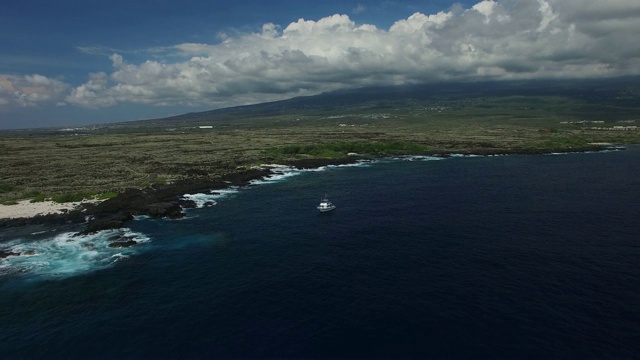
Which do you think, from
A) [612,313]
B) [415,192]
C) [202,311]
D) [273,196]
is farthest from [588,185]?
[202,311]

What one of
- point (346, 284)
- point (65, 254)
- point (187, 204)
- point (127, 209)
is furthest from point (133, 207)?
point (346, 284)

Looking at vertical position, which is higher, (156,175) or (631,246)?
(156,175)

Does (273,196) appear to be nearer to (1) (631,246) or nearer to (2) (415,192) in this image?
(2) (415,192)

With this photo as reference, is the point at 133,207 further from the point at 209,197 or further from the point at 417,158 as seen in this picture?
the point at 417,158

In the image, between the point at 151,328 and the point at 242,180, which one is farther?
the point at 242,180

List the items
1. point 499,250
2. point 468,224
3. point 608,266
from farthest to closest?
point 468,224 → point 499,250 → point 608,266

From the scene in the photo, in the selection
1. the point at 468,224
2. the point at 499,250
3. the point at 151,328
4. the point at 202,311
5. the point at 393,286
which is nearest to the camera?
the point at 151,328

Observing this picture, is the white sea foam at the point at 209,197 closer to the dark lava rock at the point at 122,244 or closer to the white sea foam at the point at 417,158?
the dark lava rock at the point at 122,244
